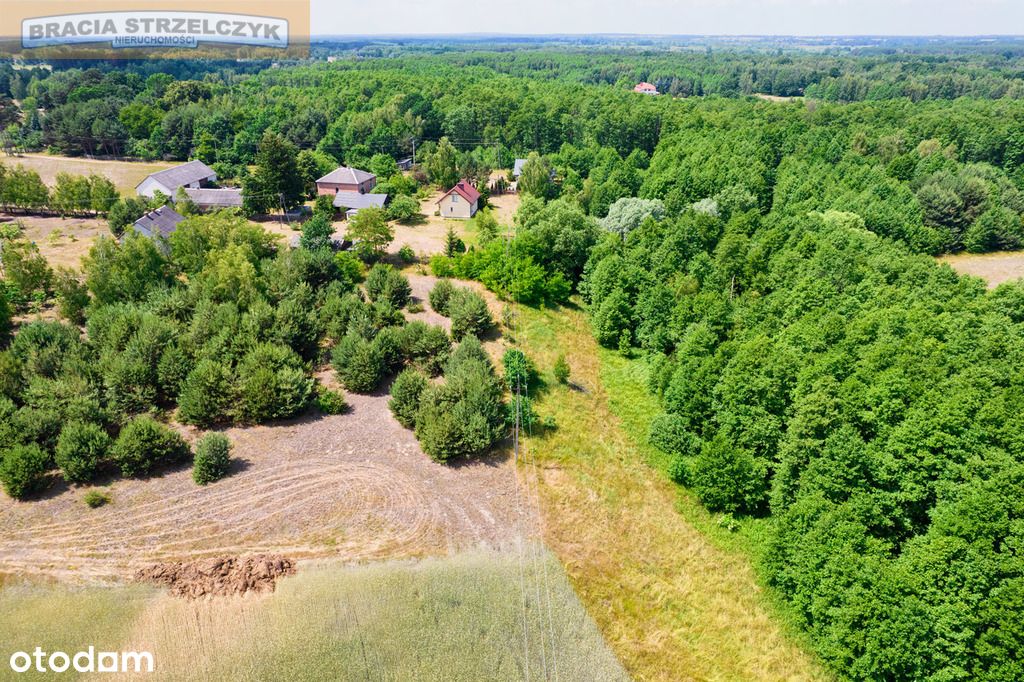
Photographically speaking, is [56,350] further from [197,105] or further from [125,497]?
[197,105]

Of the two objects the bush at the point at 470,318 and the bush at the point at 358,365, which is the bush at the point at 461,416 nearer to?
the bush at the point at 358,365

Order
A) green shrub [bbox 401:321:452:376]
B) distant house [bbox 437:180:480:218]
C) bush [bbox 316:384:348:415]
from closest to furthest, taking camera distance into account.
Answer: bush [bbox 316:384:348:415] < green shrub [bbox 401:321:452:376] < distant house [bbox 437:180:480:218]

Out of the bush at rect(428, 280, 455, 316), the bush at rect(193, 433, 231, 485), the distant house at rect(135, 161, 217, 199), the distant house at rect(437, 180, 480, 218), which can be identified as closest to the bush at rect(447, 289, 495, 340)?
the bush at rect(428, 280, 455, 316)

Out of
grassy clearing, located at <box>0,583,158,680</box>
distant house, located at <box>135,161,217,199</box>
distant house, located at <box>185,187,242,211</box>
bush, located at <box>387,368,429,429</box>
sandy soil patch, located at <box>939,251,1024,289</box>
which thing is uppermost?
distant house, located at <box>135,161,217,199</box>

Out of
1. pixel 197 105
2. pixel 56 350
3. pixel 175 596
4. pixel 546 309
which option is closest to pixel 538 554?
pixel 175 596

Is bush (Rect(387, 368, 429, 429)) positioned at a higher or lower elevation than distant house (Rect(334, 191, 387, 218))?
lower

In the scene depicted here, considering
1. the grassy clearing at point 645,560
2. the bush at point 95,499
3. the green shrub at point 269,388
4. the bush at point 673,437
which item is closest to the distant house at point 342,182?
the green shrub at point 269,388

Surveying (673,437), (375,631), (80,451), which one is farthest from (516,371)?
(80,451)

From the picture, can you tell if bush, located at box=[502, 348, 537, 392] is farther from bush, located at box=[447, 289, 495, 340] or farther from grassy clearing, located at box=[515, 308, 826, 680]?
bush, located at box=[447, 289, 495, 340]
